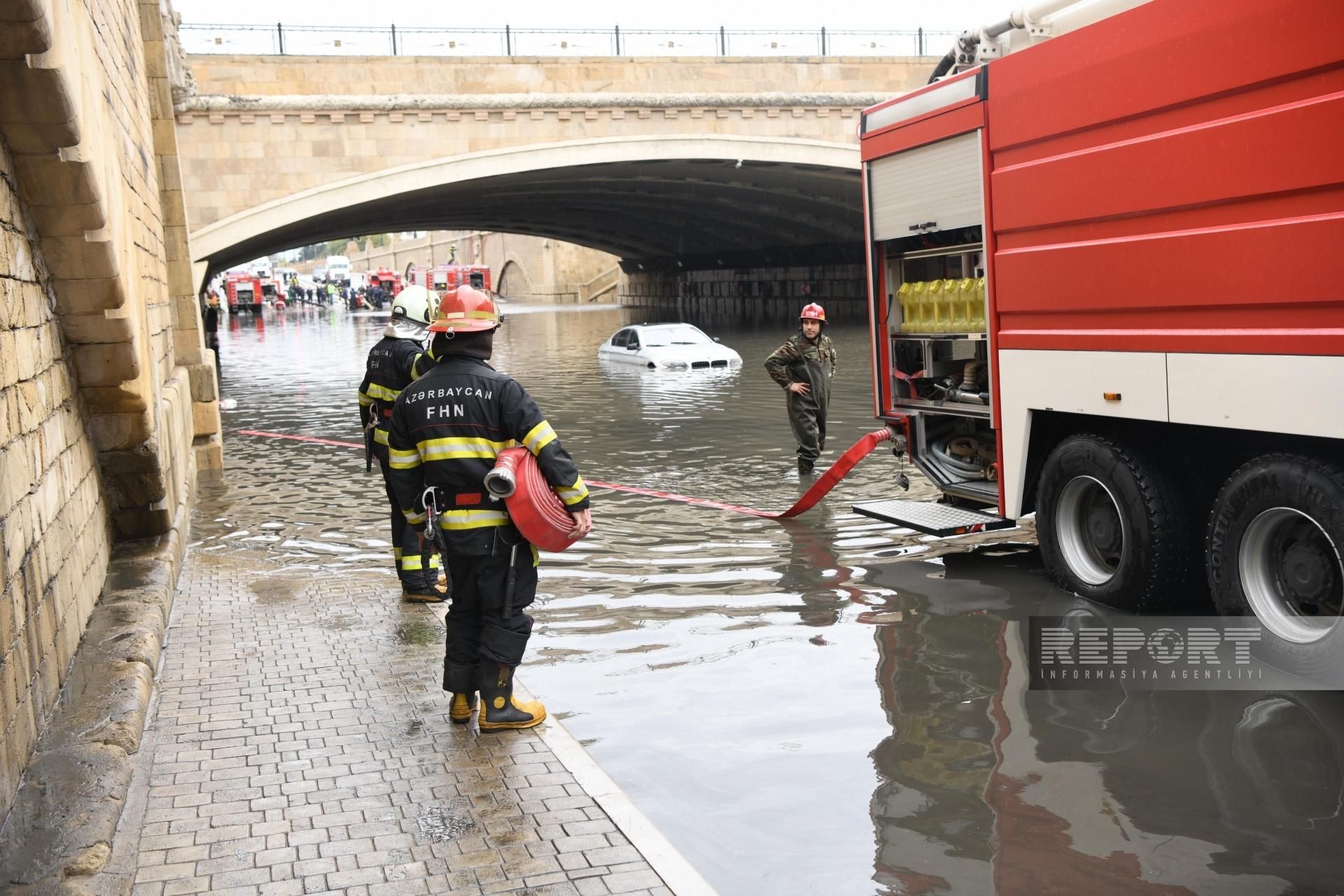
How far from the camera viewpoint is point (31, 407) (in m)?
5.98

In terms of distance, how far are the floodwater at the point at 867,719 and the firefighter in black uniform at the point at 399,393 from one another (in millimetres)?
608

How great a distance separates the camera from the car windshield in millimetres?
29953

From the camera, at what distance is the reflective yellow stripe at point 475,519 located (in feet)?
18.7

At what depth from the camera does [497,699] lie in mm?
5777

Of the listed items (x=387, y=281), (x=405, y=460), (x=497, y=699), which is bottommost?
(x=497, y=699)

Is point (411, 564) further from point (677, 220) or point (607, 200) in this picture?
point (677, 220)

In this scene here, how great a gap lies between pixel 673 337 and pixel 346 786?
25.6 meters

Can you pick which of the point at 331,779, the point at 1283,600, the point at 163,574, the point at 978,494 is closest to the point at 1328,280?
the point at 1283,600

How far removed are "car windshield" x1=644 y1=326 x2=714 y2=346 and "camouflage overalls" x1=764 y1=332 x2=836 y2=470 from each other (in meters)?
16.2

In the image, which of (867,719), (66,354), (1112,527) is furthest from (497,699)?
(1112,527)

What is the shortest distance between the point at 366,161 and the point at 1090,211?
2550 cm

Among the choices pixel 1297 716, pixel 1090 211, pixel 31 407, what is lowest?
pixel 1297 716

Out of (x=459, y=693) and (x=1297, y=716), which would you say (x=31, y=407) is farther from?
(x=1297, y=716)

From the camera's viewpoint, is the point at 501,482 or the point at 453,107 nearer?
the point at 501,482
